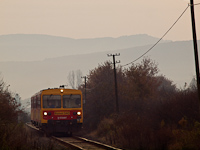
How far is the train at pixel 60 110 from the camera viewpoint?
26797 millimetres

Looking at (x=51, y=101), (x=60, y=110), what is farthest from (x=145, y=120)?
(x=51, y=101)

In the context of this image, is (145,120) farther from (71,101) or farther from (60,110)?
(60,110)

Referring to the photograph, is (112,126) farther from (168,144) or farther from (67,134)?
(168,144)

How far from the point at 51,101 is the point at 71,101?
4.13 ft

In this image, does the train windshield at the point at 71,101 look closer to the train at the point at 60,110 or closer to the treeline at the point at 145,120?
the train at the point at 60,110

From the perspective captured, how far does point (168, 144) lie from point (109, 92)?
1820 cm

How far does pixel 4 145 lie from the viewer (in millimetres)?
14867

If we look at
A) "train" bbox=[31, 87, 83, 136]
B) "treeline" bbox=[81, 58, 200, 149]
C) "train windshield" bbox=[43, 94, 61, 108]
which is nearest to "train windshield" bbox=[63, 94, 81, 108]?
"train" bbox=[31, 87, 83, 136]

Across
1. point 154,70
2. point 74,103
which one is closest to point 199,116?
point 74,103

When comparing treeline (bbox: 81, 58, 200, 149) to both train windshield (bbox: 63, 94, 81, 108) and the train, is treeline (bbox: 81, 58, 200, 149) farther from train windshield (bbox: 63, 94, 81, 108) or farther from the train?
train windshield (bbox: 63, 94, 81, 108)

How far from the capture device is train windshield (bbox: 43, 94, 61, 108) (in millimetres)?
26938

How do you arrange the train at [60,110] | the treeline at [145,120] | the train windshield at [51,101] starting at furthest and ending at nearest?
the train windshield at [51,101]
the train at [60,110]
the treeline at [145,120]

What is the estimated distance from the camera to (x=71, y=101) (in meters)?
27.3

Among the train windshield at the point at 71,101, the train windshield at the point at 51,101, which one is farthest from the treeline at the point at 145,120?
the train windshield at the point at 51,101
